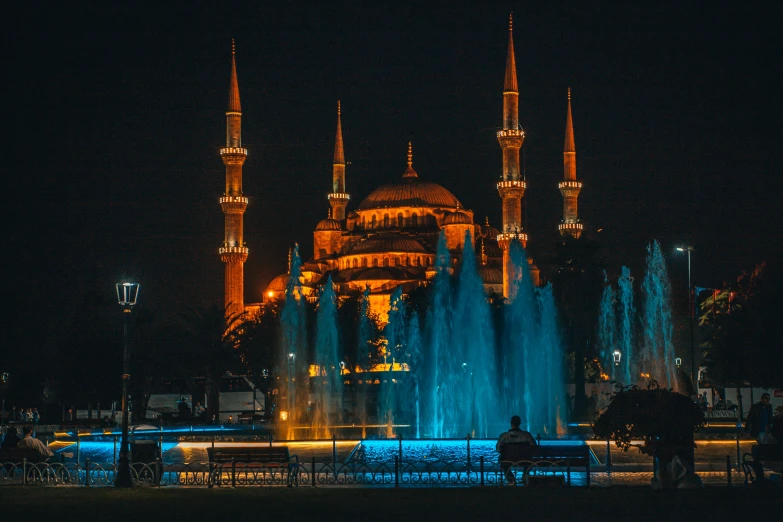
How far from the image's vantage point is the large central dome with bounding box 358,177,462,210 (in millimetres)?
90812

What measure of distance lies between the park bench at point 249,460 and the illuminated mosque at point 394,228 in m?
46.8

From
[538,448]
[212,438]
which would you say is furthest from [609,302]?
[538,448]

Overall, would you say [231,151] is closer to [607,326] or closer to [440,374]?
[607,326]

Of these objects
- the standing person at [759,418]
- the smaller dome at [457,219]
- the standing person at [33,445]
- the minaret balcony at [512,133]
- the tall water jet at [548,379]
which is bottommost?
the standing person at [33,445]

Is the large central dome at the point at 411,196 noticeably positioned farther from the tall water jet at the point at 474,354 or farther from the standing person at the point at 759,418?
the standing person at the point at 759,418

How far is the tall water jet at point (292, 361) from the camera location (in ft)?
134

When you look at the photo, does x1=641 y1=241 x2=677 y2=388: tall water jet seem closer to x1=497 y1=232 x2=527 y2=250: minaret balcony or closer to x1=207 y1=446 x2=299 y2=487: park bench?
x1=497 y1=232 x2=527 y2=250: minaret balcony

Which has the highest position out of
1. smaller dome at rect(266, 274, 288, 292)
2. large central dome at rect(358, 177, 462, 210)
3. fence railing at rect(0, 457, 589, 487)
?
large central dome at rect(358, 177, 462, 210)

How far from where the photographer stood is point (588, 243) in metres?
54.0

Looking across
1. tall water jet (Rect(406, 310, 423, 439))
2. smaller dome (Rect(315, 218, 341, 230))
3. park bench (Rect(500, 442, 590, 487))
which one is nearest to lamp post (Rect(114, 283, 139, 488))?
park bench (Rect(500, 442, 590, 487))

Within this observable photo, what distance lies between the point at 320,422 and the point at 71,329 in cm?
1313

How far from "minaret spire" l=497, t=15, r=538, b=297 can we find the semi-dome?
716 inches

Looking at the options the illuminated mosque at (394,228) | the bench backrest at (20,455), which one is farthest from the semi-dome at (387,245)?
the bench backrest at (20,455)

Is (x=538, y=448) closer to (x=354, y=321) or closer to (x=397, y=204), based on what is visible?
(x=354, y=321)
